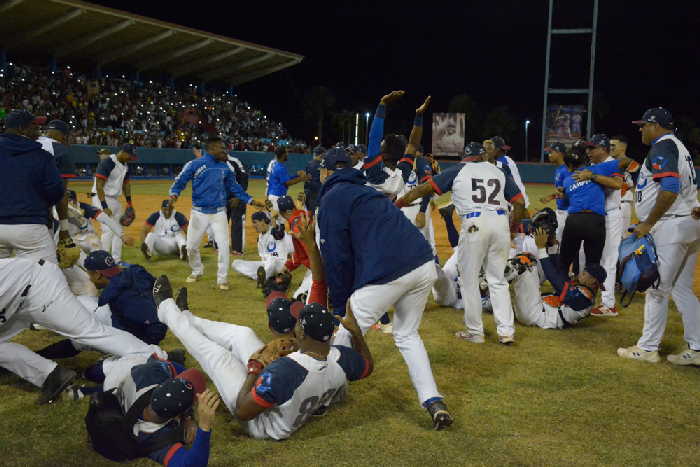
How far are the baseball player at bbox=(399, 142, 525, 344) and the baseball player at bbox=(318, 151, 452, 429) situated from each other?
1.81 metres

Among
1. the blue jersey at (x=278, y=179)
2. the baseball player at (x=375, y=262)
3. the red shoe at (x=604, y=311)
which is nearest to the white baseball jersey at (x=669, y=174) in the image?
the red shoe at (x=604, y=311)

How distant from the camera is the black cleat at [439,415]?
4.09 m

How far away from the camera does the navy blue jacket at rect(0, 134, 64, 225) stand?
494cm

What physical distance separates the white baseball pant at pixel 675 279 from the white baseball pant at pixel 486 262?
1311 millimetres

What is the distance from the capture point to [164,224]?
10.9m

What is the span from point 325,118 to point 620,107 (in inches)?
1474

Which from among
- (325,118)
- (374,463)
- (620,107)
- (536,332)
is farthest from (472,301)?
(620,107)

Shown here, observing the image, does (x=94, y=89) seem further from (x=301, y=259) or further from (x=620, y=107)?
(x=620, y=107)

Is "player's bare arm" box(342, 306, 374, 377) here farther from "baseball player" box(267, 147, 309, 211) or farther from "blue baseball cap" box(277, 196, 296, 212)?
"baseball player" box(267, 147, 309, 211)

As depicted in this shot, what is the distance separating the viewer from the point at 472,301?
615 cm

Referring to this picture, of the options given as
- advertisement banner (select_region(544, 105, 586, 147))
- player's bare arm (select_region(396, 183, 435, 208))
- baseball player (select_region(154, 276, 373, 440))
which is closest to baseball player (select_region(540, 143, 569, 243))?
player's bare arm (select_region(396, 183, 435, 208))

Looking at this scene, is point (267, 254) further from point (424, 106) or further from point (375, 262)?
point (375, 262)

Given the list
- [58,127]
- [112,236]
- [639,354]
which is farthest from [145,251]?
[639,354]

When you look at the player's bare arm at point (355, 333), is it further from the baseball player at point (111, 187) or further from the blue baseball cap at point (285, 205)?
the baseball player at point (111, 187)
